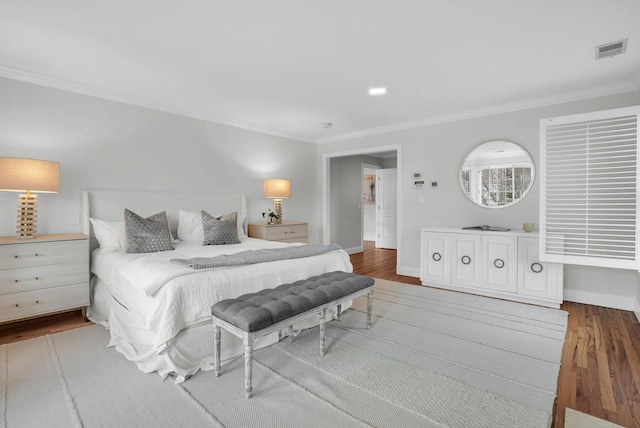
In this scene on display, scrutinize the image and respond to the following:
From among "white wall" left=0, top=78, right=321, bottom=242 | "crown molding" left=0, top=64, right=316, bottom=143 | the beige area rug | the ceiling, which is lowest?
the beige area rug

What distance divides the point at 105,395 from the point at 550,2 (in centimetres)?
358

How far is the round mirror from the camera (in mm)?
4004

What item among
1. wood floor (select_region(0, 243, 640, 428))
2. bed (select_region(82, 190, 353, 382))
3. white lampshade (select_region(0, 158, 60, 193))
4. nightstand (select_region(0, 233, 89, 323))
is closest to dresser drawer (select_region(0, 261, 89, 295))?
nightstand (select_region(0, 233, 89, 323))

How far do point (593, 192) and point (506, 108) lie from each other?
142 cm

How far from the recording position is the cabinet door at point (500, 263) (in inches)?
146

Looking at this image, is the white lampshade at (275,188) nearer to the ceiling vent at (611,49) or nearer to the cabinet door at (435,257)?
the cabinet door at (435,257)

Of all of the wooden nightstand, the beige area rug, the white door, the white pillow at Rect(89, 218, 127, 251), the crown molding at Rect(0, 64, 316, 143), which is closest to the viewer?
the beige area rug

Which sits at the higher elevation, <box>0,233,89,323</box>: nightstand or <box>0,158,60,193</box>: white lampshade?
<box>0,158,60,193</box>: white lampshade

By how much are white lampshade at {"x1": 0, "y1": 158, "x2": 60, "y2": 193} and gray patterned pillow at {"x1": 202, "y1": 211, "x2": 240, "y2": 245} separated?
1.43m

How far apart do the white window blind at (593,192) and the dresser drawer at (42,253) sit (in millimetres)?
4577

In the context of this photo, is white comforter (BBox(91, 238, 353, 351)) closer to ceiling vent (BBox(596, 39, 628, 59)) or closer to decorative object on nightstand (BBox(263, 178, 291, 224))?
decorative object on nightstand (BBox(263, 178, 291, 224))

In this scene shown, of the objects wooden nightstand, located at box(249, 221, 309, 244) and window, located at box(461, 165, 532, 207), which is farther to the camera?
wooden nightstand, located at box(249, 221, 309, 244)

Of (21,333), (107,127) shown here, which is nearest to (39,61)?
(107,127)

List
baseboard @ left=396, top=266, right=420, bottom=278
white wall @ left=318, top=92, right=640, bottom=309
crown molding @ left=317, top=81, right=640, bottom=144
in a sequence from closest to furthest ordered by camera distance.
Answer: crown molding @ left=317, top=81, right=640, bottom=144
white wall @ left=318, top=92, right=640, bottom=309
baseboard @ left=396, top=266, right=420, bottom=278
